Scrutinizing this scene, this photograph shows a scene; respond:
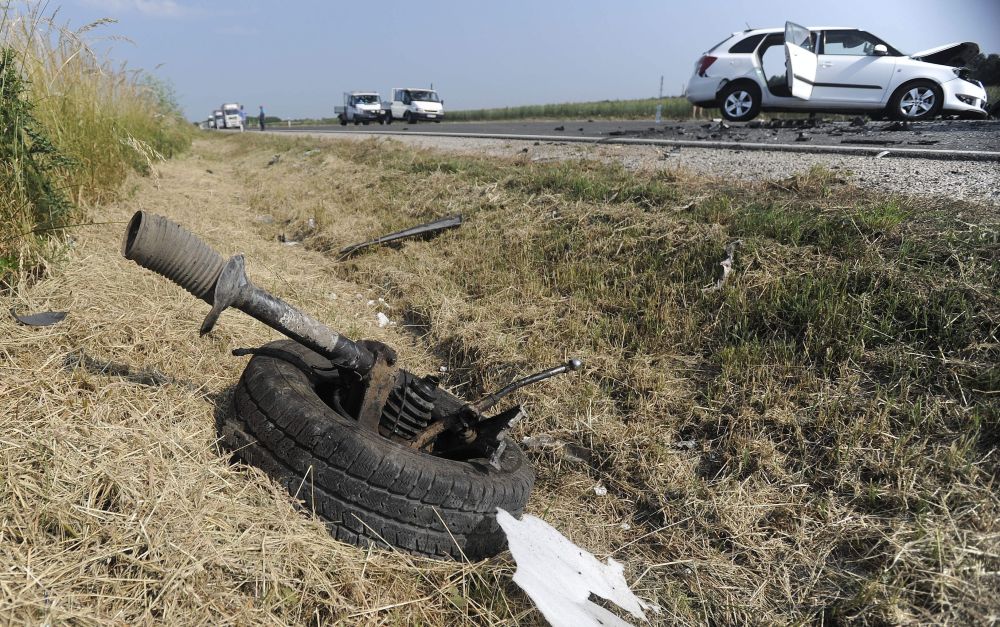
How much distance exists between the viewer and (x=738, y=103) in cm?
1072

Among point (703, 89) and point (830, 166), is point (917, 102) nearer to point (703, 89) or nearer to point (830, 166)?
point (703, 89)

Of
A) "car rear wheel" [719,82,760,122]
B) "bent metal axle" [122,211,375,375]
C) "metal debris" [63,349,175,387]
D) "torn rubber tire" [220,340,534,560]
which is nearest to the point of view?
"bent metal axle" [122,211,375,375]

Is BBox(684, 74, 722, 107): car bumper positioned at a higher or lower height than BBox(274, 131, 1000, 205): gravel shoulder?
higher

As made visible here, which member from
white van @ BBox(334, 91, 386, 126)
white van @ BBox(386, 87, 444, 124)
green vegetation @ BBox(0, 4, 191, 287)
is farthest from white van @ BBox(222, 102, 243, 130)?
green vegetation @ BBox(0, 4, 191, 287)

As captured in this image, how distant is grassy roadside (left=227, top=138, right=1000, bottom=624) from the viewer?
2107 mm

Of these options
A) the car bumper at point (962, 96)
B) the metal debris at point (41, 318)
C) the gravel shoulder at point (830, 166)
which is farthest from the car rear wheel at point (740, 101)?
the metal debris at point (41, 318)

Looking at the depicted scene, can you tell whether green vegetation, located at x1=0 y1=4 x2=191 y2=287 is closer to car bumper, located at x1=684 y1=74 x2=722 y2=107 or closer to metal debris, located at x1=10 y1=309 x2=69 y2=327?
metal debris, located at x1=10 y1=309 x2=69 y2=327

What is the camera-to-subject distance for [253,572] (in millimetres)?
1740

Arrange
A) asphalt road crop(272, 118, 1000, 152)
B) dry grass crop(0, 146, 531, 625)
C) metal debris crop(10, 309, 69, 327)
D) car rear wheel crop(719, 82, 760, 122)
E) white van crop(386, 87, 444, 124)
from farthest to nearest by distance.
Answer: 1. white van crop(386, 87, 444, 124)
2. car rear wheel crop(719, 82, 760, 122)
3. asphalt road crop(272, 118, 1000, 152)
4. metal debris crop(10, 309, 69, 327)
5. dry grass crop(0, 146, 531, 625)

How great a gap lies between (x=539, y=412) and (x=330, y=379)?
48.0 inches

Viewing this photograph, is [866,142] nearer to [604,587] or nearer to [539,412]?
[539,412]

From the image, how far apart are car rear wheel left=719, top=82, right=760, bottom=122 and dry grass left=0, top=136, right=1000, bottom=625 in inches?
262

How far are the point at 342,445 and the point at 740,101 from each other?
1114 centimetres

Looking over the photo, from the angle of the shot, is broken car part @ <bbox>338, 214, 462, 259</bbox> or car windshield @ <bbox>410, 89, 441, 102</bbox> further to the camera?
car windshield @ <bbox>410, 89, 441, 102</bbox>
